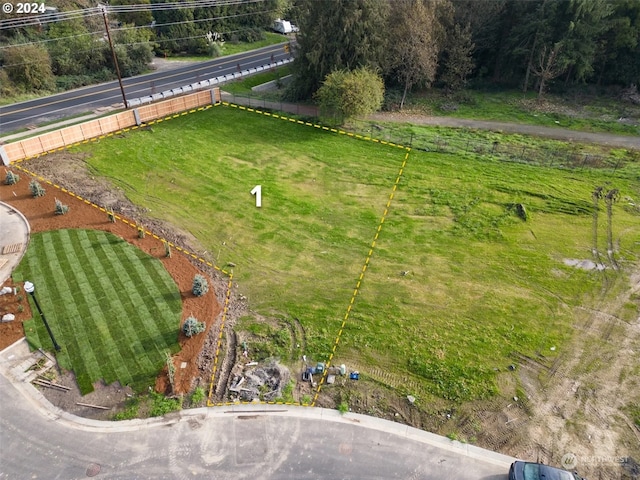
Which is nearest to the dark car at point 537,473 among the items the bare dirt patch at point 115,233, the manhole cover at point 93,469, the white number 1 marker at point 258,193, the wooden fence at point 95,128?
the bare dirt patch at point 115,233

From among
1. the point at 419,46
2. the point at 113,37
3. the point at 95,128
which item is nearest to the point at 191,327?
the point at 95,128

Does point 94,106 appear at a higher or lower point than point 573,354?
higher

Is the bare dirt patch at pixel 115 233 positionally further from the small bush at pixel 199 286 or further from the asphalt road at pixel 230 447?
the asphalt road at pixel 230 447

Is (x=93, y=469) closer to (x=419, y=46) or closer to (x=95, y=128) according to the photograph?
(x=95, y=128)

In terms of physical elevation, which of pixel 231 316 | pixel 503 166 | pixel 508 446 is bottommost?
pixel 508 446

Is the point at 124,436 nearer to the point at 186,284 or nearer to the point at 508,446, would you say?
the point at 186,284

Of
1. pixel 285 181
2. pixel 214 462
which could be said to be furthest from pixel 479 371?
pixel 285 181
